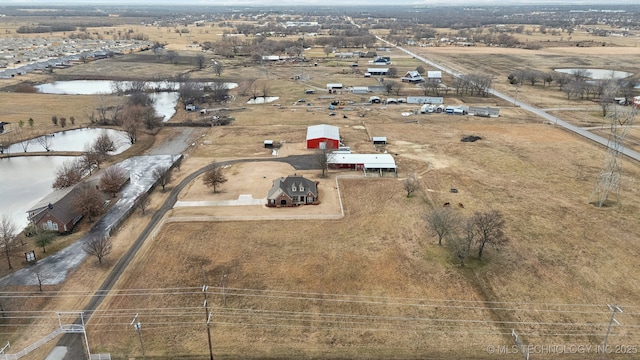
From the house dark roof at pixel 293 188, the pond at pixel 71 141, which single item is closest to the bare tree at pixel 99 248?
the house dark roof at pixel 293 188

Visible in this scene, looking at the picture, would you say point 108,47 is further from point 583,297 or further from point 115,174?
point 583,297

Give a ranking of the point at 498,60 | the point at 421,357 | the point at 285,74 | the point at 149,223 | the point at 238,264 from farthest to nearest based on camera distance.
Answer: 1. the point at 498,60
2. the point at 285,74
3. the point at 149,223
4. the point at 238,264
5. the point at 421,357

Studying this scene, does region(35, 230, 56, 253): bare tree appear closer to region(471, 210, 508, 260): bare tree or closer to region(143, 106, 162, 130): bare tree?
region(143, 106, 162, 130): bare tree

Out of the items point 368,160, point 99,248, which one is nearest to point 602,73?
point 368,160

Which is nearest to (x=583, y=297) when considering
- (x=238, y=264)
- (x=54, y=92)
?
(x=238, y=264)

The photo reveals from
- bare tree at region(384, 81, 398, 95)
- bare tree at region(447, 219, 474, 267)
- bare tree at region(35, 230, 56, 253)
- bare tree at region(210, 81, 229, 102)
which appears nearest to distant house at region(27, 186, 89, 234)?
bare tree at region(35, 230, 56, 253)

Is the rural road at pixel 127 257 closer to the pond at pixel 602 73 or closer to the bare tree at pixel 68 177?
the bare tree at pixel 68 177
